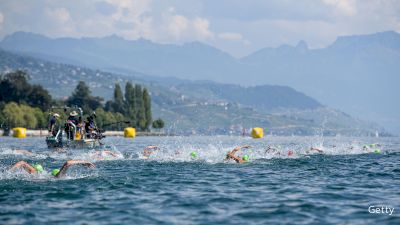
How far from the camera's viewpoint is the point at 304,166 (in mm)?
33531

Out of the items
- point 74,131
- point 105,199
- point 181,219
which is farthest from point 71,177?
point 74,131

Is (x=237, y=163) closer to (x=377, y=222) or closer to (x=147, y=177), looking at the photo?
(x=147, y=177)

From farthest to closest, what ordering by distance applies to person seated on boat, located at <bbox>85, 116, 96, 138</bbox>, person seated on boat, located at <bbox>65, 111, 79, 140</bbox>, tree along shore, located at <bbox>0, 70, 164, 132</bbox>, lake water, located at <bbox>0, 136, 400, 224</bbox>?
tree along shore, located at <bbox>0, 70, 164, 132</bbox> → person seated on boat, located at <bbox>85, 116, 96, 138</bbox> → person seated on boat, located at <bbox>65, 111, 79, 140</bbox> → lake water, located at <bbox>0, 136, 400, 224</bbox>

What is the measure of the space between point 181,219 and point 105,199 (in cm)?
430

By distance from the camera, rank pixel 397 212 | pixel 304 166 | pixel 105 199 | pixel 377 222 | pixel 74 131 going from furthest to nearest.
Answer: pixel 74 131
pixel 304 166
pixel 105 199
pixel 397 212
pixel 377 222

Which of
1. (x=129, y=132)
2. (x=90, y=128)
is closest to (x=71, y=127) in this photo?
(x=90, y=128)

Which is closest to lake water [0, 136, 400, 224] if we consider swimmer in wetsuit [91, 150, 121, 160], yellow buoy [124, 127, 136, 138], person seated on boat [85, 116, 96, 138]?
swimmer in wetsuit [91, 150, 121, 160]

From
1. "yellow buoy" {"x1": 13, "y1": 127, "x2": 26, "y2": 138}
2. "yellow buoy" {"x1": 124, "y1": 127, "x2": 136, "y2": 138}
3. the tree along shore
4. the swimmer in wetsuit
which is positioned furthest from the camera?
the tree along shore

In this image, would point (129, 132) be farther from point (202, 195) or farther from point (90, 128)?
point (202, 195)

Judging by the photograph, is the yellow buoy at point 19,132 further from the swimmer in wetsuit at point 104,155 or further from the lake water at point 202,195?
the lake water at point 202,195

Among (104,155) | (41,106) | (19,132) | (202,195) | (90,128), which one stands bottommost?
(202,195)

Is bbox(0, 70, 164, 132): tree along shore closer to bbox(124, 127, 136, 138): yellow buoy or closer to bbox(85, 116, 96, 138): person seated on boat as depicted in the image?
bbox(124, 127, 136, 138): yellow buoy

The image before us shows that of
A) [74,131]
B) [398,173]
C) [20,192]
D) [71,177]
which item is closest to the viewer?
[20,192]

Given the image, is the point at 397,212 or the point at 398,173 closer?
the point at 397,212
